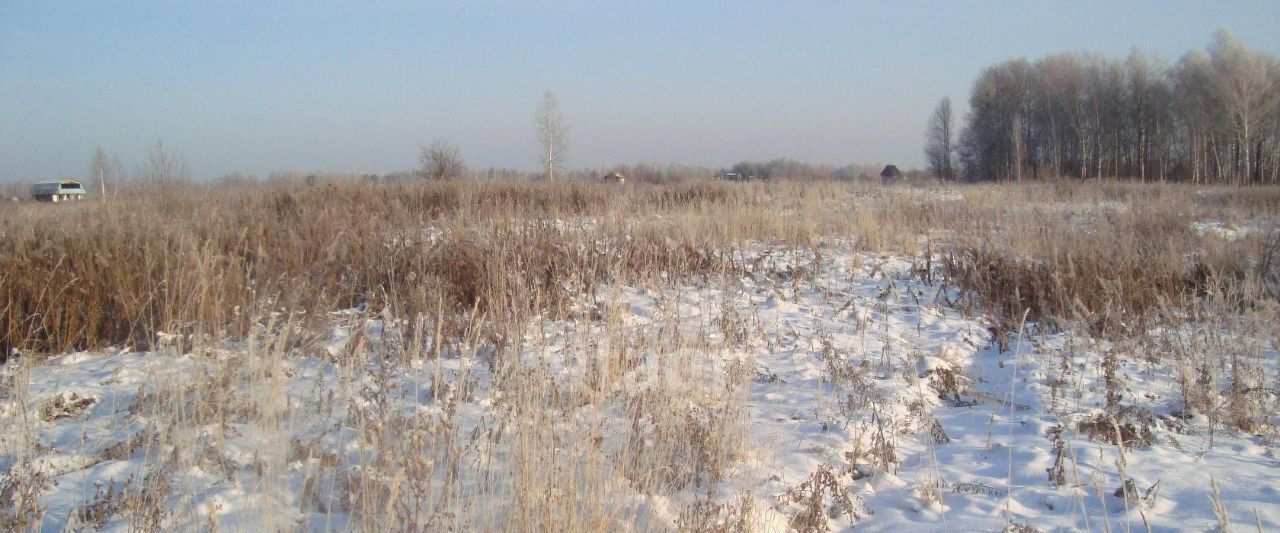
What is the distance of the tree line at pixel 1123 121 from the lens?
77.0ft

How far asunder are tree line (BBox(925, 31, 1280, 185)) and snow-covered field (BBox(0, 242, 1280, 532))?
19674mm

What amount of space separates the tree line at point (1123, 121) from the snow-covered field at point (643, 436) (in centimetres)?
1967

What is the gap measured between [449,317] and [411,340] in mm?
424

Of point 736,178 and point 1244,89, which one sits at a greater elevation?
point 1244,89

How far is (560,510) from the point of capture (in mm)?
2279

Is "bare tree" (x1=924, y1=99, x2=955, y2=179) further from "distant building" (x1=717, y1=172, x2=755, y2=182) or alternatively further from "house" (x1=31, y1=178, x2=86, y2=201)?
"house" (x1=31, y1=178, x2=86, y2=201)

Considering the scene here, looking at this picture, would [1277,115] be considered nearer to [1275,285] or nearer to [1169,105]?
[1169,105]

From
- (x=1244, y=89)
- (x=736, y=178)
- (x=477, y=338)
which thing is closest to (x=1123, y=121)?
(x=1244, y=89)

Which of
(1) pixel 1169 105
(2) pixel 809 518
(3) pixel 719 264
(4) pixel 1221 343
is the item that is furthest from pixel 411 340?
(1) pixel 1169 105

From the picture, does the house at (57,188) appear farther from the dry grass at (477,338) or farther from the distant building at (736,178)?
the dry grass at (477,338)

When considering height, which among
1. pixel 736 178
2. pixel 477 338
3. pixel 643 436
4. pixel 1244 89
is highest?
pixel 1244 89

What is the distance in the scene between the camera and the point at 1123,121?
97.4ft

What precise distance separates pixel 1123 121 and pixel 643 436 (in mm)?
35112

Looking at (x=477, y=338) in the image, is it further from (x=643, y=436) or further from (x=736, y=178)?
(x=736, y=178)
